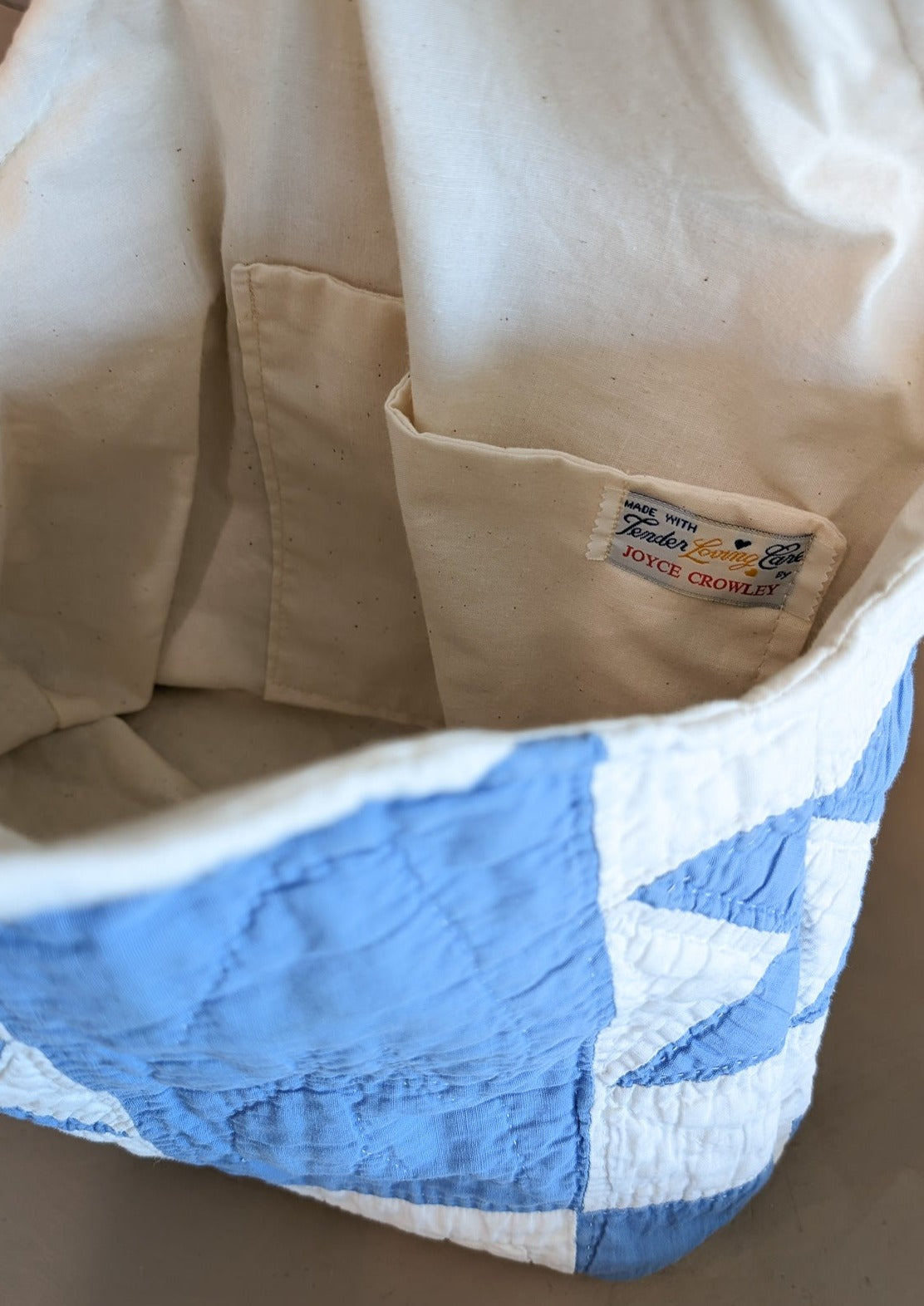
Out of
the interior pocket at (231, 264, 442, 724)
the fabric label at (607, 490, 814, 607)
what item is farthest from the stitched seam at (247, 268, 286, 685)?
the fabric label at (607, 490, 814, 607)

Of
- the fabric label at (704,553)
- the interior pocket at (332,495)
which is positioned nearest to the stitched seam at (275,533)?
the interior pocket at (332,495)

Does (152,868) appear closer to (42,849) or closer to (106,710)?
(42,849)

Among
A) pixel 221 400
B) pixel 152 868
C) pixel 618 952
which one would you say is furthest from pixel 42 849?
pixel 221 400

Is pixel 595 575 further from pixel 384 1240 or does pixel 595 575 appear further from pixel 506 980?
pixel 384 1240

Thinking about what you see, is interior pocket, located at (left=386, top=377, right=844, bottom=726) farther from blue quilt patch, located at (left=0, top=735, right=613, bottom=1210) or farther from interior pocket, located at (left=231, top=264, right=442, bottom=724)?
blue quilt patch, located at (left=0, top=735, right=613, bottom=1210)

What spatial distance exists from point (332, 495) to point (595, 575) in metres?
0.17

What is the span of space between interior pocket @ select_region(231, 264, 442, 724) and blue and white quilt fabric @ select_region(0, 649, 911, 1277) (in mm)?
278

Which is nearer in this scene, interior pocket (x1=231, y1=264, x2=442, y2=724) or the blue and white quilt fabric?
the blue and white quilt fabric

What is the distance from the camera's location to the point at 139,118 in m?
0.47

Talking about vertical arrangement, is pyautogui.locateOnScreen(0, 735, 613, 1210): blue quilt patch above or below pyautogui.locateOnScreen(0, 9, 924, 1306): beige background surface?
above

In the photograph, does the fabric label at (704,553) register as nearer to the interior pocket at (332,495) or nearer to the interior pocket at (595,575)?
the interior pocket at (595,575)

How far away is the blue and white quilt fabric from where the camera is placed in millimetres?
246

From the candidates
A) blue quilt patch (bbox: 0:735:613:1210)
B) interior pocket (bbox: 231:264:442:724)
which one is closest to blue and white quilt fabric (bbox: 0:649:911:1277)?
blue quilt patch (bbox: 0:735:613:1210)

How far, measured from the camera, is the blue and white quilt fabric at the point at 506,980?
246 mm
